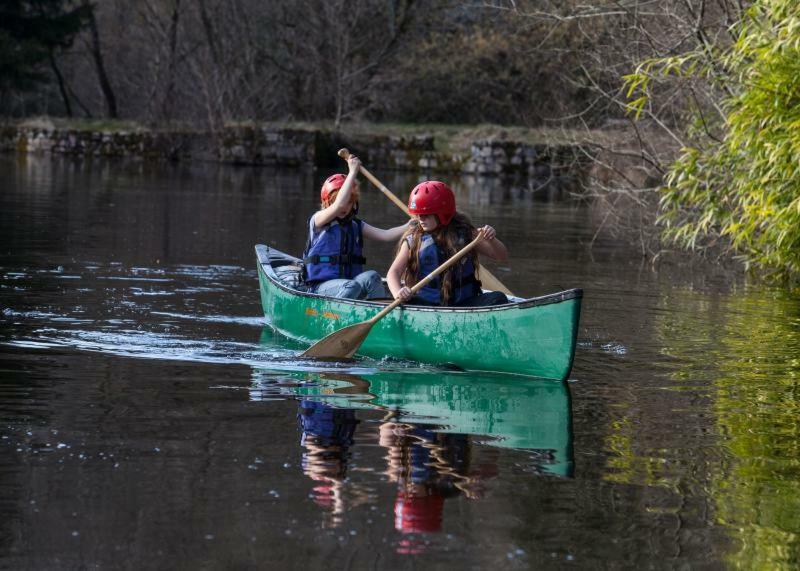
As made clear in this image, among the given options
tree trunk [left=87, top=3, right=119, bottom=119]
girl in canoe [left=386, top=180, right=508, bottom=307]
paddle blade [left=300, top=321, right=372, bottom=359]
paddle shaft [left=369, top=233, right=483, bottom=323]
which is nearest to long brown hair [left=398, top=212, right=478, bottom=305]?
girl in canoe [left=386, top=180, right=508, bottom=307]

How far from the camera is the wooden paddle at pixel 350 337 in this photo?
8148 mm

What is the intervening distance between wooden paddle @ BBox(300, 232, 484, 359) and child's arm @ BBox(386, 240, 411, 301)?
0.04 meters

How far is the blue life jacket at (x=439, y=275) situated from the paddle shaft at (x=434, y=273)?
0.13 m

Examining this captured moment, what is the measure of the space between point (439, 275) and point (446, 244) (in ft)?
0.72

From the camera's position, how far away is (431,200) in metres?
8.14

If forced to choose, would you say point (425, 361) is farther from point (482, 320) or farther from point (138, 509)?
point (138, 509)

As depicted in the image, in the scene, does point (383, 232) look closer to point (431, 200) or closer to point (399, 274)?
point (399, 274)

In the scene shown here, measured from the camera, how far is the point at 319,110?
36.1 metres

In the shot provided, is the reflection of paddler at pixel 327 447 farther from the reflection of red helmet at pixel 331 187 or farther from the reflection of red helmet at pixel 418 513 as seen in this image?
the reflection of red helmet at pixel 331 187

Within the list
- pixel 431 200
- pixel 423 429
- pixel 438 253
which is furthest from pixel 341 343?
pixel 423 429

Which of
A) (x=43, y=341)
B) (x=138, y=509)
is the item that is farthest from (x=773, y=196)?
(x=138, y=509)

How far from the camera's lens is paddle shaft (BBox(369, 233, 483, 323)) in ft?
26.3

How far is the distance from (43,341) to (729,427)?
433 cm

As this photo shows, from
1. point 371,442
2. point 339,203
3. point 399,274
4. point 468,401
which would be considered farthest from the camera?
point 339,203
